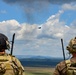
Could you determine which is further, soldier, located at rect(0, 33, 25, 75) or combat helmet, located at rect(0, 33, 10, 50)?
soldier, located at rect(0, 33, 25, 75)

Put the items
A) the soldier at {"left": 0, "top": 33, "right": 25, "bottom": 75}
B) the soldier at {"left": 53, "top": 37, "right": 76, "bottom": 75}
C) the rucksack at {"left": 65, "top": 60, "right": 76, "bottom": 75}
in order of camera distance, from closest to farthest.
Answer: the rucksack at {"left": 65, "top": 60, "right": 76, "bottom": 75} < the soldier at {"left": 53, "top": 37, "right": 76, "bottom": 75} < the soldier at {"left": 0, "top": 33, "right": 25, "bottom": 75}

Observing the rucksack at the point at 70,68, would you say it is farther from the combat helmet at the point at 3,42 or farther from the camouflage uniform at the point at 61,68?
the combat helmet at the point at 3,42

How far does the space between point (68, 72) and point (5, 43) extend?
6.38 ft

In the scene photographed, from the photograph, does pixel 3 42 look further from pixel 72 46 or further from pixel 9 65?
pixel 72 46

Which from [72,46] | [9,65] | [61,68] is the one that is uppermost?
[72,46]

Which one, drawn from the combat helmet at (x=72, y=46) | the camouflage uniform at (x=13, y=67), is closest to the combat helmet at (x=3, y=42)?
the camouflage uniform at (x=13, y=67)

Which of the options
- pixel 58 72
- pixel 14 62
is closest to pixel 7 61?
pixel 14 62

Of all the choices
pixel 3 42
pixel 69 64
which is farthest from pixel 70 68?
pixel 3 42

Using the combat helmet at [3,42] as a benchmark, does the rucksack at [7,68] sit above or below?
below

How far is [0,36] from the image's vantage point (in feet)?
36.9

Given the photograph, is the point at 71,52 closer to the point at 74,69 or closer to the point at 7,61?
the point at 74,69

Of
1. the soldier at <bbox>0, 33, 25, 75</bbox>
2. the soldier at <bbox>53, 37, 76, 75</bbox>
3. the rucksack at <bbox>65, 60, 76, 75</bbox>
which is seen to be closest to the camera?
the rucksack at <bbox>65, 60, 76, 75</bbox>

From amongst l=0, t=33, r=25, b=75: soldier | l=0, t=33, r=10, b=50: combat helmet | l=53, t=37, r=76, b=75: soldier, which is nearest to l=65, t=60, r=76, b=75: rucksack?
l=53, t=37, r=76, b=75: soldier

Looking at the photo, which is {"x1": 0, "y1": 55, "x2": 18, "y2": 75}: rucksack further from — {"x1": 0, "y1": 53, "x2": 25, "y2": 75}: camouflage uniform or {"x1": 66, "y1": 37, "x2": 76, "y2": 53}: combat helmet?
{"x1": 66, "y1": 37, "x2": 76, "y2": 53}: combat helmet
